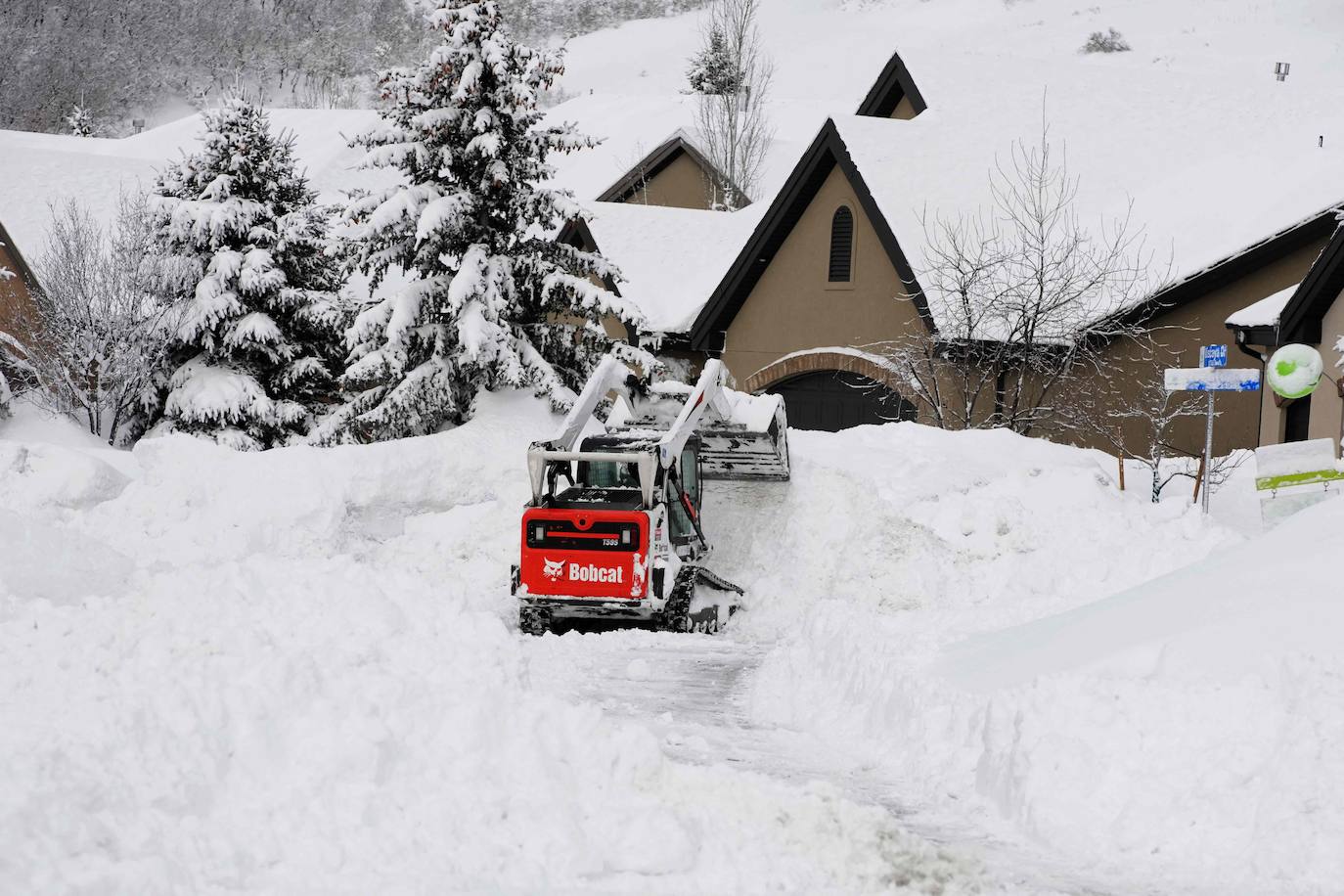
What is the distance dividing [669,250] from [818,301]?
495cm

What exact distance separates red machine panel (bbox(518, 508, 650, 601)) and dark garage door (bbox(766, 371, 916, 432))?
11114mm

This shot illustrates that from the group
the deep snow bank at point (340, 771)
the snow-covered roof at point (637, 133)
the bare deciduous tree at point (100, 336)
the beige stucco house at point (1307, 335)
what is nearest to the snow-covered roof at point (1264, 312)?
the beige stucco house at point (1307, 335)

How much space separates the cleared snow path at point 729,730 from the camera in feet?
21.4

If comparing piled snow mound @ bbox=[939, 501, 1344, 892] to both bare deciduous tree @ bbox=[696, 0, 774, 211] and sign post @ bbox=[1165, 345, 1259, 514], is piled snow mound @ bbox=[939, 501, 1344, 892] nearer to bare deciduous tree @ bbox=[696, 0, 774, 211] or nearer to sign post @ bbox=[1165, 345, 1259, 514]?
sign post @ bbox=[1165, 345, 1259, 514]

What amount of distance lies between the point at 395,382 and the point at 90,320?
22.9 ft

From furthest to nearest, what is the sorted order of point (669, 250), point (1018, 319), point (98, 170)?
1. point (98, 170)
2. point (669, 250)
3. point (1018, 319)

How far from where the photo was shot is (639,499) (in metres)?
13.9

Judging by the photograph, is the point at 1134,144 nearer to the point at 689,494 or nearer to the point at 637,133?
the point at 689,494

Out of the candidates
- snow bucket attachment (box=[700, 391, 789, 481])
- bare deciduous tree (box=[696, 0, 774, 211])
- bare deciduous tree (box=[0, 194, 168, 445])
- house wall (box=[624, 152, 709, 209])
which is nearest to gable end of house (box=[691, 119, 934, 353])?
snow bucket attachment (box=[700, 391, 789, 481])

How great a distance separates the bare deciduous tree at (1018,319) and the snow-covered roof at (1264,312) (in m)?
1.65

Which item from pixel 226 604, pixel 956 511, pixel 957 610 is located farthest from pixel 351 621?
pixel 956 511

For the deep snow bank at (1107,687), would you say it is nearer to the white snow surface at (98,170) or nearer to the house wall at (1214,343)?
the house wall at (1214,343)

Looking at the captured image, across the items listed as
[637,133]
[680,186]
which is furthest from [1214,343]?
[637,133]

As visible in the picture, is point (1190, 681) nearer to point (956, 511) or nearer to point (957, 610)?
point (957, 610)
